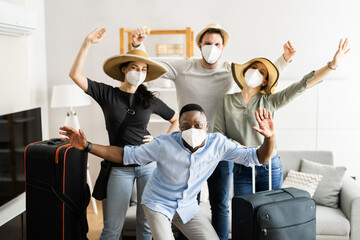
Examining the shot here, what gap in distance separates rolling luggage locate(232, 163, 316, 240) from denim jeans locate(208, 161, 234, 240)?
0.53 ft

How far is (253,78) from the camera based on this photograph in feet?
7.63

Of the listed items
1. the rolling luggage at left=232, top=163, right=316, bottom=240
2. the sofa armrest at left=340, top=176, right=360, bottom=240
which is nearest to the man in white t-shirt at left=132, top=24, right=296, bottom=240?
the rolling luggage at left=232, top=163, right=316, bottom=240

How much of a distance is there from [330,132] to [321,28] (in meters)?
1.02

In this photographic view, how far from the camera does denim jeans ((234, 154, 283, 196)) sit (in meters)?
2.33

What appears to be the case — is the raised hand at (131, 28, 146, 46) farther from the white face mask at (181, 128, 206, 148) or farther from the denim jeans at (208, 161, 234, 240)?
the denim jeans at (208, 161, 234, 240)

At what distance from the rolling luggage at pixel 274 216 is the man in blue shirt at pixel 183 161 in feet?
0.70

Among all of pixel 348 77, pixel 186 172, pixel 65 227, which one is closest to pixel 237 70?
pixel 186 172

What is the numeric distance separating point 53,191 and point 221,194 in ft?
3.11

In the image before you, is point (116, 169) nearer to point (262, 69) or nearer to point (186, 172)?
point (186, 172)

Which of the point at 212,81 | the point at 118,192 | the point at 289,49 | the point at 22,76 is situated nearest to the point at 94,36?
the point at 212,81

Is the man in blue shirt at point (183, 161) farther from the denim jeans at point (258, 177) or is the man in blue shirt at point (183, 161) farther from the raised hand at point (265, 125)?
the denim jeans at point (258, 177)

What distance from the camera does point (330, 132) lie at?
3979 millimetres

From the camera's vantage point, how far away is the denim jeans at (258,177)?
2.33 meters

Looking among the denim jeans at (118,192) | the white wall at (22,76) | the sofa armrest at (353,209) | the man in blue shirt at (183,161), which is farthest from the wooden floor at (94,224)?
the sofa armrest at (353,209)
